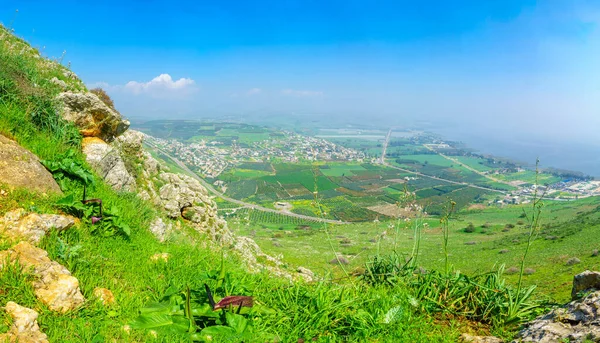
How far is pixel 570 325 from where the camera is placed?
11.7 ft

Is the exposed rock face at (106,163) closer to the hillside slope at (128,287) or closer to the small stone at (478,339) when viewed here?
the hillside slope at (128,287)

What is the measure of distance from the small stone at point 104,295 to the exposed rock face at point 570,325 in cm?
485

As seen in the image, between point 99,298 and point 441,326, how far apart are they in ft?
14.4

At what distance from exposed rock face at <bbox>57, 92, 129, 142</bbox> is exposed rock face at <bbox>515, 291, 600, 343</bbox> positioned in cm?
1061

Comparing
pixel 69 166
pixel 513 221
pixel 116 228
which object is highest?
pixel 69 166

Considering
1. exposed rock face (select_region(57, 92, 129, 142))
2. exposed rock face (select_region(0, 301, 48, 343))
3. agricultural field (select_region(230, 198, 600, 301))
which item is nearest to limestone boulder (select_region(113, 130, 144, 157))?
exposed rock face (select_region(57, 92, 129, 142))

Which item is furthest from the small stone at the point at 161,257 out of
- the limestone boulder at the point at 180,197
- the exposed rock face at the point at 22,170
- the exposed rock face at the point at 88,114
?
the limestone boulder at the point at 180,197

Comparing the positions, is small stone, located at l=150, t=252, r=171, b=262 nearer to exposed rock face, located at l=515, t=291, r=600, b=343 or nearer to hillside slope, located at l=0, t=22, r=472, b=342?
hillside slope, located at l=0, t=22, r=472, b=342

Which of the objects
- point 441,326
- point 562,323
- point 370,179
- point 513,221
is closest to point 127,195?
point 441,326

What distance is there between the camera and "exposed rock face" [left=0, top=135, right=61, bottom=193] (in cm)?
500

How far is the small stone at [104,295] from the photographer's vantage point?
12.2 feet

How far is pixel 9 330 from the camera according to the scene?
112 inches

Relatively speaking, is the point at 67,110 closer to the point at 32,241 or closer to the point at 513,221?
the point at 32,241

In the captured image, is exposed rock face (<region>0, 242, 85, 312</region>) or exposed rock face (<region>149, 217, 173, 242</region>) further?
exposed rock face (<region>149, 217, 173, 242</region>)
